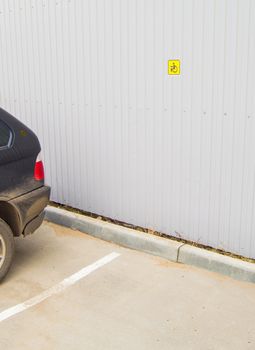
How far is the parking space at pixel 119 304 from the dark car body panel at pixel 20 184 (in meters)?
0.56

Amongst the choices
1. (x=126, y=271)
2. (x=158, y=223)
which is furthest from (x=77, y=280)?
(x=158, y=223)

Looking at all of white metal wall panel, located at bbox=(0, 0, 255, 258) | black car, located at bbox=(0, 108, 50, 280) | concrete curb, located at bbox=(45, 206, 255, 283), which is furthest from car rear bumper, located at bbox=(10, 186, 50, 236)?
white metal wall panel, located at bbox=(0, 0, 255, 258)

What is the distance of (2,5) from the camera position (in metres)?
6.26

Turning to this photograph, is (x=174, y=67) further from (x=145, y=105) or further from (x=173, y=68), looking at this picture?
(x=145, y=105)

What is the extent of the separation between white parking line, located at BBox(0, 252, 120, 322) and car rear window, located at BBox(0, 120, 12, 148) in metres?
1.38

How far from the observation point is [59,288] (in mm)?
4309

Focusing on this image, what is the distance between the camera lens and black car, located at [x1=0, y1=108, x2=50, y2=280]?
430cm

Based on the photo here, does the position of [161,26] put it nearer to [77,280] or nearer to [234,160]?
[234,160]

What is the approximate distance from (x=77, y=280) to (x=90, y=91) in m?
2.27

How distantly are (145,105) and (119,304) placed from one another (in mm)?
2135

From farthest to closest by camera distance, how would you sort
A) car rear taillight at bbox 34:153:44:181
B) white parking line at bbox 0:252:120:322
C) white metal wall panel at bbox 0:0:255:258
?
car rear taillight at bbox 34:153:44:181 < white metal wall panel at bbox 0:0:255:258 < white parking line at bbox 0:252:120:322

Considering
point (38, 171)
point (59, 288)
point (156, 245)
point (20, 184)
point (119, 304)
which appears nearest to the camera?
point (119, 304)

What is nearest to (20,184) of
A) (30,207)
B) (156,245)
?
(30,207)

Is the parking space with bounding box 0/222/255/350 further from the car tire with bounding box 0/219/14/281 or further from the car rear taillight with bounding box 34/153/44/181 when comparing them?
the car rear taillight with bounding box 34/153/44/181
